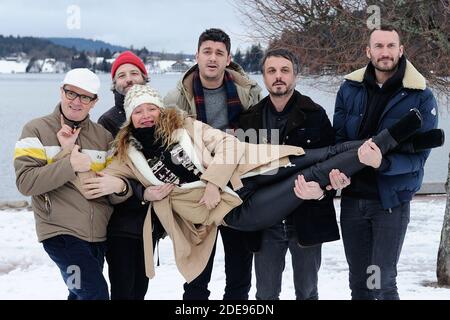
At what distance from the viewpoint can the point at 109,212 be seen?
12.9 feet

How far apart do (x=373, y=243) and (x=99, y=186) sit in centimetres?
180

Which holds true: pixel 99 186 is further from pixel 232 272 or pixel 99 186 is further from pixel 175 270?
pixel 175 270

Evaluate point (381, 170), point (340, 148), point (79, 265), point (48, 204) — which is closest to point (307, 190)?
point (340, 148)

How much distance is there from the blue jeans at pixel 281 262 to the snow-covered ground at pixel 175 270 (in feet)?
5.96

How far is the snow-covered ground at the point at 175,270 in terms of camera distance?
6.23 m

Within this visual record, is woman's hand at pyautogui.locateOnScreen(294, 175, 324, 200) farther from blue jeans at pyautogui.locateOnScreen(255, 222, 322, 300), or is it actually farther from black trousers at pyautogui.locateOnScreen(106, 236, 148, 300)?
black trousers at pyautogui.locateOnScreen(106, 236, 148, 300)

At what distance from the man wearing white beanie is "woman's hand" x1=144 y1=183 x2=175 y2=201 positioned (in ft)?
0.47

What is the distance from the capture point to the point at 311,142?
397 cm

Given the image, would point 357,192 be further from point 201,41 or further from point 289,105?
point 201,41

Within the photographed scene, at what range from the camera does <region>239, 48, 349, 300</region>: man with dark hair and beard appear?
3.95m

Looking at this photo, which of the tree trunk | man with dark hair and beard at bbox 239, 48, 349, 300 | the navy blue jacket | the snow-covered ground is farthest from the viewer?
the tree trunk

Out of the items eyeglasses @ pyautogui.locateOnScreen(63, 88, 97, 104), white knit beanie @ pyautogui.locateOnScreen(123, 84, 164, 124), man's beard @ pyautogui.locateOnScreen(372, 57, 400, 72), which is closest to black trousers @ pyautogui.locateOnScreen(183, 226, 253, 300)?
white knit beanie @ pyautogui.locateOnScreen(123, 84, 164, 124)
